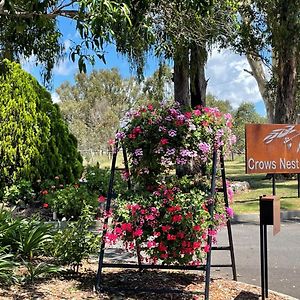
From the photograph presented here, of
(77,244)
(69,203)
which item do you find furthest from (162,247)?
(69,203)

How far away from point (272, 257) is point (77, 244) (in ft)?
11.0

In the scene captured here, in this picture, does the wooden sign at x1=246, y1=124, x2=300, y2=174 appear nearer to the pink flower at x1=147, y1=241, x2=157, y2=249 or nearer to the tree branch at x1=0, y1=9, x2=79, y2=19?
the pink flower at x1=147, y1=241, x2=157, y2=249

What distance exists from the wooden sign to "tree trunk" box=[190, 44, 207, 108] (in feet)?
8.86

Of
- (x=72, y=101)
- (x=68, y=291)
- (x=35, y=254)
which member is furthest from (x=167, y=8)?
(x=72, y=101)

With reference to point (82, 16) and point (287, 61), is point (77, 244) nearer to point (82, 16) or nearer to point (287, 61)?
point (82, 16)

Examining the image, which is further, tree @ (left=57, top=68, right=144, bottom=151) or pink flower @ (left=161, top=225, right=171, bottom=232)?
tree @ (left=57, top=68, right=144, bottom=151)

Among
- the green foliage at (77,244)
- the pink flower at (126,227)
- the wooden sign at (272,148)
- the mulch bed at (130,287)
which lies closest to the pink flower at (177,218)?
the pink flower at (126,227)

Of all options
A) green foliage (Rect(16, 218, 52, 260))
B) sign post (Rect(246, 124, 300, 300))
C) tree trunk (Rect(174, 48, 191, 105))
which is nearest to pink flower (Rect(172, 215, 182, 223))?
green foliage (Rect(16, 218, 52, 260))

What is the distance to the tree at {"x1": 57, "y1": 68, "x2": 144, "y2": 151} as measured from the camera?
149ft

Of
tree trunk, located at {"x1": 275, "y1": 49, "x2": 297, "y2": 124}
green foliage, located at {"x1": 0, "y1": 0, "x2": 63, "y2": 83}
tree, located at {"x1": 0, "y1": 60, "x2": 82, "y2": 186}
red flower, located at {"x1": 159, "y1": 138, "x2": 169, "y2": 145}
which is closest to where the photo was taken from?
red flower, located at {"x1": 159, "y1": 138, "x2": 169, "y2": 145}

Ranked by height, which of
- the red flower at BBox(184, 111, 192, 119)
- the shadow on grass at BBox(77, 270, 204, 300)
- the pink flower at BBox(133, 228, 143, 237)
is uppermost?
the red flower at BBox(184, 111, 192, 119)

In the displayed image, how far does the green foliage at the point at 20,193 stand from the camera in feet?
34.4

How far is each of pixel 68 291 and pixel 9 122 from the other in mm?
6819

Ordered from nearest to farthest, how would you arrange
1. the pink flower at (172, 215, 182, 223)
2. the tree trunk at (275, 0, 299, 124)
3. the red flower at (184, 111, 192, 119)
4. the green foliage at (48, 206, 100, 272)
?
the pink flower at (172, 215, 182, 223)
the red flower at (184, 111, 192, 119)
the green foliage at (48, 206, 100, 272)
the tree trunk at (275, 0, 299, 124)
